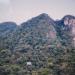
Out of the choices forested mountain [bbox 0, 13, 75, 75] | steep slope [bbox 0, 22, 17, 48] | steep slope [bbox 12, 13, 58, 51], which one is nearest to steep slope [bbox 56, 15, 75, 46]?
forested mountain [bbox 0, 13, 75, 75]

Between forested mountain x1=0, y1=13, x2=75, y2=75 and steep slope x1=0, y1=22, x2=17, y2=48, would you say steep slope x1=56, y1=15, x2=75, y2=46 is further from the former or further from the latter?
steep slope x1=0, y1=22, x2=17, y2=48

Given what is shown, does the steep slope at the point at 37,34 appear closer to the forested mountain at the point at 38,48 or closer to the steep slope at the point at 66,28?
the forested mountain at the point at 38,48

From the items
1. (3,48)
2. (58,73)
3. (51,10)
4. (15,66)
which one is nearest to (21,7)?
(51,10)

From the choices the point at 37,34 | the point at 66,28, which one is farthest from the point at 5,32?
the point at 66,28

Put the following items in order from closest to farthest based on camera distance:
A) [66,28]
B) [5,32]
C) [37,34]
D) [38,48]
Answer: [38,48]
[37,34]
[5,32]
[66,28]

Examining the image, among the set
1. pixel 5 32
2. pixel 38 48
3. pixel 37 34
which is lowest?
pixel 38 48

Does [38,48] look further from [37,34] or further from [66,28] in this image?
[66,28]

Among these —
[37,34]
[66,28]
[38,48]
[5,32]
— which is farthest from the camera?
[66,28]

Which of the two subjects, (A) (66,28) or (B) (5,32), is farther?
(A) (66,28)
